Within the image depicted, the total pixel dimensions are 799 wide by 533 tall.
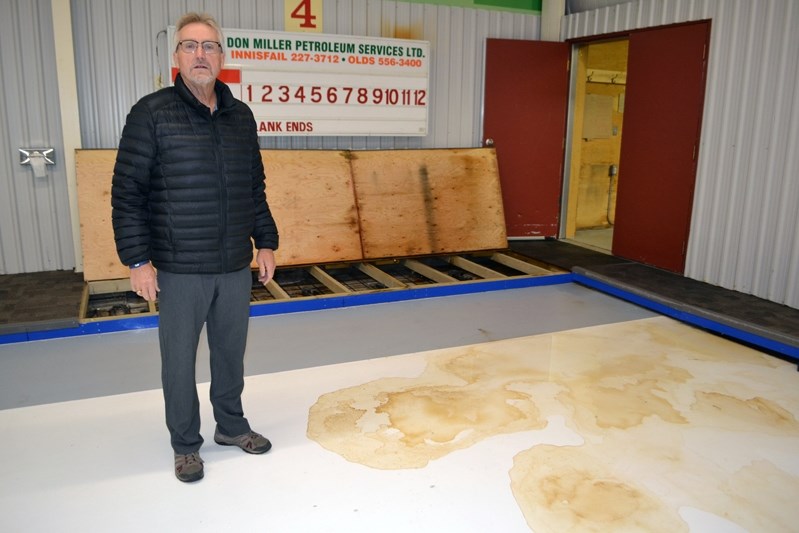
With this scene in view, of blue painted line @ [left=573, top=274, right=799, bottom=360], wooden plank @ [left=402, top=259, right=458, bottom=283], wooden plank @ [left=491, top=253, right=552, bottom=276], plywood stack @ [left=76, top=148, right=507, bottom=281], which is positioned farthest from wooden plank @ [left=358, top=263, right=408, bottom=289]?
blue painted line @ [left=573, top=274, right=799, bottom=360]

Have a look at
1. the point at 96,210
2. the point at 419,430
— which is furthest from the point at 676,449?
the point at 96,210

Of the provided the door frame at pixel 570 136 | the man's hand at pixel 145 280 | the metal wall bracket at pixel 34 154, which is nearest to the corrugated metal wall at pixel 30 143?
the metal wall bracket at pixel 34 154

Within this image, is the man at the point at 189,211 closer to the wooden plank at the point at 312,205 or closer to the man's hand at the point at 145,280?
the man's hand at the point at 145,280

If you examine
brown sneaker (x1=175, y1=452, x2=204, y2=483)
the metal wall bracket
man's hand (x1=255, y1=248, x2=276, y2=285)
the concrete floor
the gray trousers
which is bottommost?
the concrete floor

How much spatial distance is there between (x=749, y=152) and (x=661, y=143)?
897 mm

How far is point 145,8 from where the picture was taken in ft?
17.4

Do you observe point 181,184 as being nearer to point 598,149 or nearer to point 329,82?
point 329,82

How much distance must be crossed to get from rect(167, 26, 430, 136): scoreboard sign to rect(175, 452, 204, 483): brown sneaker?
3745 mm

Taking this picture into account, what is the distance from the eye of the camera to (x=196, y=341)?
2551 mm

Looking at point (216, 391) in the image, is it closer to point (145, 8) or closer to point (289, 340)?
point (289, 340)

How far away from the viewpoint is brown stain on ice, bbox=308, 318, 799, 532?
2482 mm

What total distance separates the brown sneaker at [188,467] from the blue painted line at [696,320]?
3.47 metres

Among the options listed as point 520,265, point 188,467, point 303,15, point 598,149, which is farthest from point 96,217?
point 598,149

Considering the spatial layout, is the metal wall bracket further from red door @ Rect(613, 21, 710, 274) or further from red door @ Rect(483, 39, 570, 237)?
red door @ Rect(613, 21, 710, 274)
